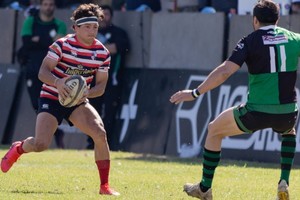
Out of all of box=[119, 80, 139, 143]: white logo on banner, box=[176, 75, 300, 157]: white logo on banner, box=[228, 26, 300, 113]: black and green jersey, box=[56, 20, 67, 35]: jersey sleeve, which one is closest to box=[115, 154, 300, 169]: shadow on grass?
box=[176, 75, 300, 157]: white logo on banner

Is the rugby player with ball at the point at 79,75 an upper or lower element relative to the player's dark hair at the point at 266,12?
lower

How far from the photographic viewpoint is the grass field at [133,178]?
38.1ft

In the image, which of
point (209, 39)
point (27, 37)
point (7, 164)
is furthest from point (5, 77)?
point (7, 164)

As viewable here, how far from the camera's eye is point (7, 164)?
40.8 feet

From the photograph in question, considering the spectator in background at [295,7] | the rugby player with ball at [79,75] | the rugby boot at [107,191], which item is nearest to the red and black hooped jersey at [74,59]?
the rugby player with ball at [79,75]

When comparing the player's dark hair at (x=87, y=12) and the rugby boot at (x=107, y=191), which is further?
the player's dark hair at (x=87, y=12)

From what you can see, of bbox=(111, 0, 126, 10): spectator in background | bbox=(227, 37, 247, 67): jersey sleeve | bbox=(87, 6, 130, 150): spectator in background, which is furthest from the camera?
bbox=(111, 0, 126, 10): spectator in background

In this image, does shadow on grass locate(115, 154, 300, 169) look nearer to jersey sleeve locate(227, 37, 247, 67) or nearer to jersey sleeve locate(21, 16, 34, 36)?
jersey sleeve locate(21, 16, 34, 36)

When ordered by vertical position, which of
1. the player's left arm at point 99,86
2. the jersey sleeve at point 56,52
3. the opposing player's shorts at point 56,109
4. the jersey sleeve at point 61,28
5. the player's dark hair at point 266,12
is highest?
the player's dark hair at point 266,12

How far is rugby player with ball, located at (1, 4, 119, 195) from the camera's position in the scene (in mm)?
11781

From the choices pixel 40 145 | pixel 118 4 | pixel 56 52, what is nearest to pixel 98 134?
pixel 40 145

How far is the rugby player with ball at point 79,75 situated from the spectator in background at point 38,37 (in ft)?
23.2

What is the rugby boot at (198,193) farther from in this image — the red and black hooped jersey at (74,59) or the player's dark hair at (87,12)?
the player's dark hair at (87,12)

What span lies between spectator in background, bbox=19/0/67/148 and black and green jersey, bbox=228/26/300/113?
8.98m
